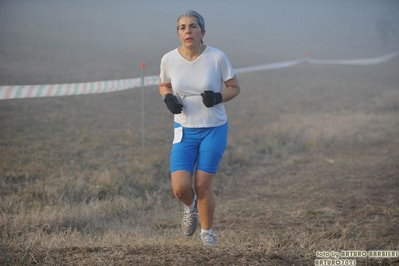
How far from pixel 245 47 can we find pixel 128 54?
43.9 ft

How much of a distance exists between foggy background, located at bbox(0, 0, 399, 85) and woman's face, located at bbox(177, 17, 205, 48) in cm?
1309

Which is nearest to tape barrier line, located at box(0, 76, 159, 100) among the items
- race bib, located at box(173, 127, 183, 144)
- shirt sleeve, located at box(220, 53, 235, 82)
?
race bib, located at box(173, 127, 183, 144)

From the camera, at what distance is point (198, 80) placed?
463cm

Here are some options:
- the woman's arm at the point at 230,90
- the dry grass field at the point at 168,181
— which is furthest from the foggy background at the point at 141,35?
the woman's arm at the point at 230,90

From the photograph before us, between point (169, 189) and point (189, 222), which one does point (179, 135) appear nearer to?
point (189, 222)

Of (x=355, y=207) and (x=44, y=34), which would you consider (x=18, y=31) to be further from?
Result: (x=355, y=207)

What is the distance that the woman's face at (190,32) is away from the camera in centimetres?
456

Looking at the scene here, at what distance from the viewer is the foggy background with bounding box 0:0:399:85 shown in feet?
79.7

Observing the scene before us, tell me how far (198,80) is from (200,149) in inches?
23.9

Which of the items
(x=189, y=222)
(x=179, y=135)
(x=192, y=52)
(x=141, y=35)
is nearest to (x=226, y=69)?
(x=192, y=52)

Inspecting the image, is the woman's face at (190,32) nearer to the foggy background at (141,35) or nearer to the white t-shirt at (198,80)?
the white t-shirt at (198,80)

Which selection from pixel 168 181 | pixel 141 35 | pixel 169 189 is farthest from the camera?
pixel 141 35

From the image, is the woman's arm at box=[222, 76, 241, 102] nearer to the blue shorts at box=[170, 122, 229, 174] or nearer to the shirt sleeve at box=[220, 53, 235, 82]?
the shirt sleeve at box=[220, 53, 235, 82]

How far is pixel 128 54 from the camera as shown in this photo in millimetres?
32188
